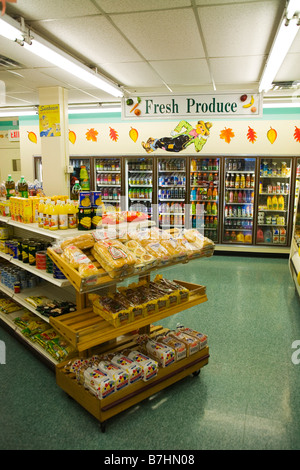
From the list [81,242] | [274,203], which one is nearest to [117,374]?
[81,242]

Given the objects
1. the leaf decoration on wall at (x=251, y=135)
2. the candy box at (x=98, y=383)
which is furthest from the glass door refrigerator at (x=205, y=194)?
the candy box at (x=98, y=383)

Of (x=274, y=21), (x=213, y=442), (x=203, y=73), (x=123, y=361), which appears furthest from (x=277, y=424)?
(x=203, y=73)

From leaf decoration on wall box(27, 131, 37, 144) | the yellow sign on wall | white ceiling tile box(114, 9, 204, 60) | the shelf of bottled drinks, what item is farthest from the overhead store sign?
leaf decoration on wall box(27, 131, 37, 144)

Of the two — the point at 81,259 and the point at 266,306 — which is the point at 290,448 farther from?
the point at 266,306

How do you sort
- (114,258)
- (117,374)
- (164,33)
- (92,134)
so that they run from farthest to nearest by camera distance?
(92,134) → (164,33) → (117,374) → (114,258)

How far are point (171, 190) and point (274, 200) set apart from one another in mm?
2196

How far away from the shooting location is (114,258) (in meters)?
2.53

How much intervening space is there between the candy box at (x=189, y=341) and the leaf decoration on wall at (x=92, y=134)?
243 inches

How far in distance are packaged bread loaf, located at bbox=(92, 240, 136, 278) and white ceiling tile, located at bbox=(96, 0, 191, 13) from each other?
1.95 m

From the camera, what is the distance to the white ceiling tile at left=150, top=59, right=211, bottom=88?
15.4ft

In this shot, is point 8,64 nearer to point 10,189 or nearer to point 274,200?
point 10,189

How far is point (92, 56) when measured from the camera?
4.46m

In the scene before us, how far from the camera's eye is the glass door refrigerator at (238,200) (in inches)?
305

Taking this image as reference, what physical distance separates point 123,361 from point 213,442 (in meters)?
0.84
